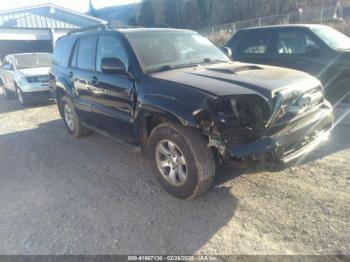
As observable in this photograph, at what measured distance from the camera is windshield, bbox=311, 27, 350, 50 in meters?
6.06

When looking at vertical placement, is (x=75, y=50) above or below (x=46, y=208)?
above

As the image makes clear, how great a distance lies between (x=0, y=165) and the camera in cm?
508

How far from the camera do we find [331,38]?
623 centimetres

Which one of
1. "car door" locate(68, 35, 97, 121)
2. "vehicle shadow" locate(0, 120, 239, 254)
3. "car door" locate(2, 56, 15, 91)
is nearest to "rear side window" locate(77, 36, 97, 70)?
"car door" locate(68, 35, 97, 121)

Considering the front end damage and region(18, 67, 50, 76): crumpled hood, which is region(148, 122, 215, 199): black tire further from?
region(18, 67, 50, 76): crumpled hood

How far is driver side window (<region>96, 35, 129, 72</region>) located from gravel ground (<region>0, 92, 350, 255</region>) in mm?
1579

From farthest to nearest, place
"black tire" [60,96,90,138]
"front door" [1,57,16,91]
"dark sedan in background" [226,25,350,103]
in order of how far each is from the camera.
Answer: "front door" [1,57,16,91] → "dark sedan in background" [226,25,350,103] → "black tire" [60,96,90,138]

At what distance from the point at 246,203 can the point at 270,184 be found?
0.53m

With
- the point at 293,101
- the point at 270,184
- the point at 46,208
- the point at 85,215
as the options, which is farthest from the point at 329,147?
the point at 46,208

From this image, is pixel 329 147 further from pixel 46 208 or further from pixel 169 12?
pixel 169 12

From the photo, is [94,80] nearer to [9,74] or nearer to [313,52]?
[313,52]

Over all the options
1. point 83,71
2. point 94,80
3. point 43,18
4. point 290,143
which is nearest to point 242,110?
point 290,143

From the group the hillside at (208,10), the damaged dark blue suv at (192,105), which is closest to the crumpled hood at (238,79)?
the damaged dark blue suv at (192,105)

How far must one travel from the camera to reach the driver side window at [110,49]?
13.4ft
